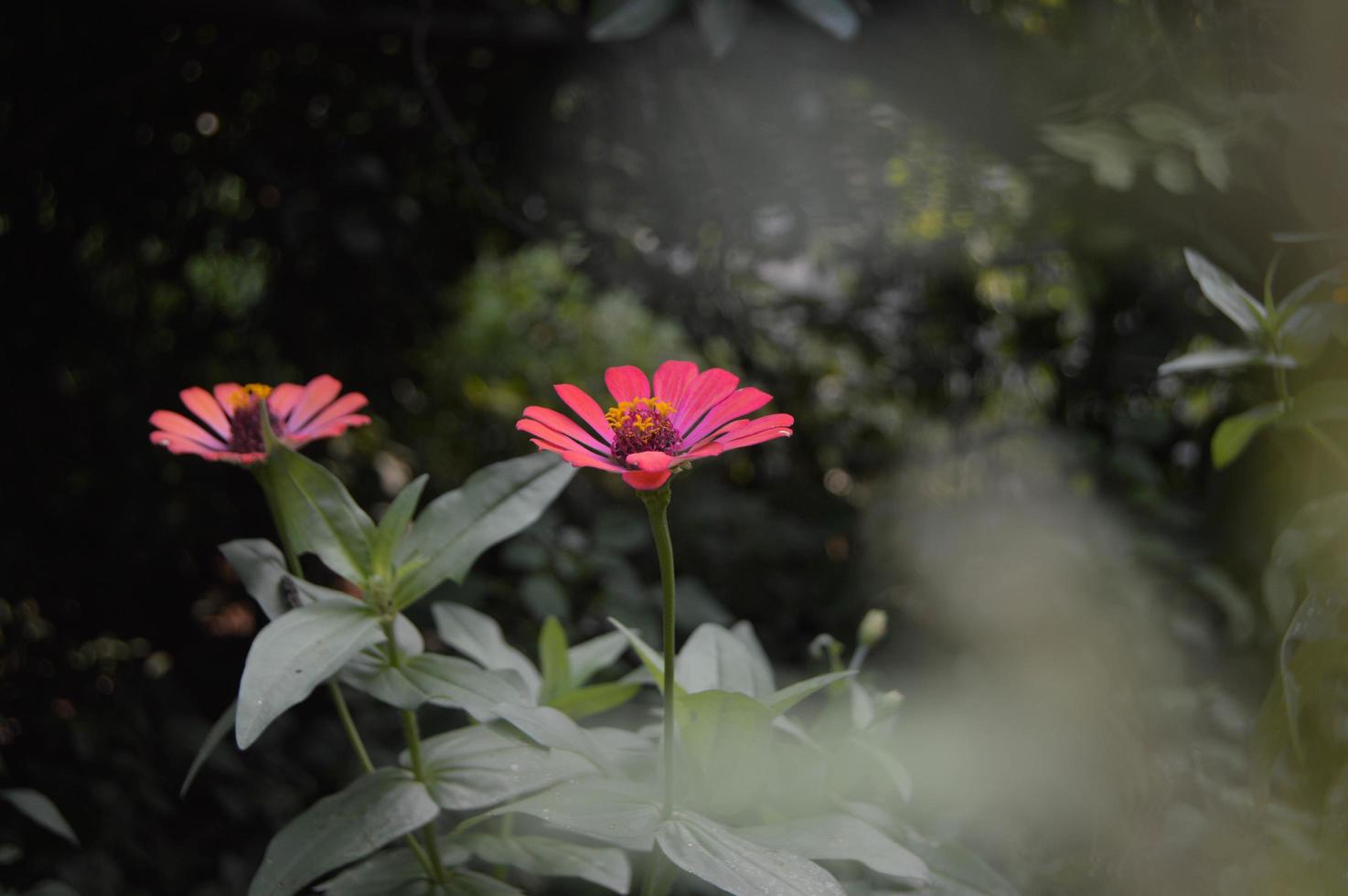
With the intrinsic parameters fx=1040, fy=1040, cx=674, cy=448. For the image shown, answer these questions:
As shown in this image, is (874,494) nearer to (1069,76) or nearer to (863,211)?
(863,211)

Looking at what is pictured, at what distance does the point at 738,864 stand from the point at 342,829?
0.73 feet

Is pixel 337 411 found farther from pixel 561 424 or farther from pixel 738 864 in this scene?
pixel 738 864

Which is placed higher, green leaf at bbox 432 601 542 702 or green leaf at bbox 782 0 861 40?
green leaf at bbox 782 0 861 40

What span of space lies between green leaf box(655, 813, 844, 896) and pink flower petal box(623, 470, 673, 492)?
0.18m

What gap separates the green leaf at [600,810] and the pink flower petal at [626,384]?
22cm

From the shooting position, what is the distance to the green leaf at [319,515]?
1.98ft

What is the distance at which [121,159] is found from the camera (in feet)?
4.18

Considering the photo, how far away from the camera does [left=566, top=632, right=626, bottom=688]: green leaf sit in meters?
0.77

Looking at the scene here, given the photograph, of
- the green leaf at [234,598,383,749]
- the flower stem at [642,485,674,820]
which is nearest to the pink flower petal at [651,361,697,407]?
the flower stem at [642,485,674,820]

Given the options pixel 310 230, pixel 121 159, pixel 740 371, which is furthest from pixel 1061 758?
pixel 121 159

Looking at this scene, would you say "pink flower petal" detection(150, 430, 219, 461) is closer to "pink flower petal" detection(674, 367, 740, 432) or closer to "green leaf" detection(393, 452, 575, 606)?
"green leaf" detection(393, 452, 575, 606)

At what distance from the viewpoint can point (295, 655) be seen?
54 cm

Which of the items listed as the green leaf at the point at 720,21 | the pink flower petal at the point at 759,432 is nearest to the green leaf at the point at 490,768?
the pink flower petal at the point at 759,432

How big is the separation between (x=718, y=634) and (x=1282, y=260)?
0.81 m
